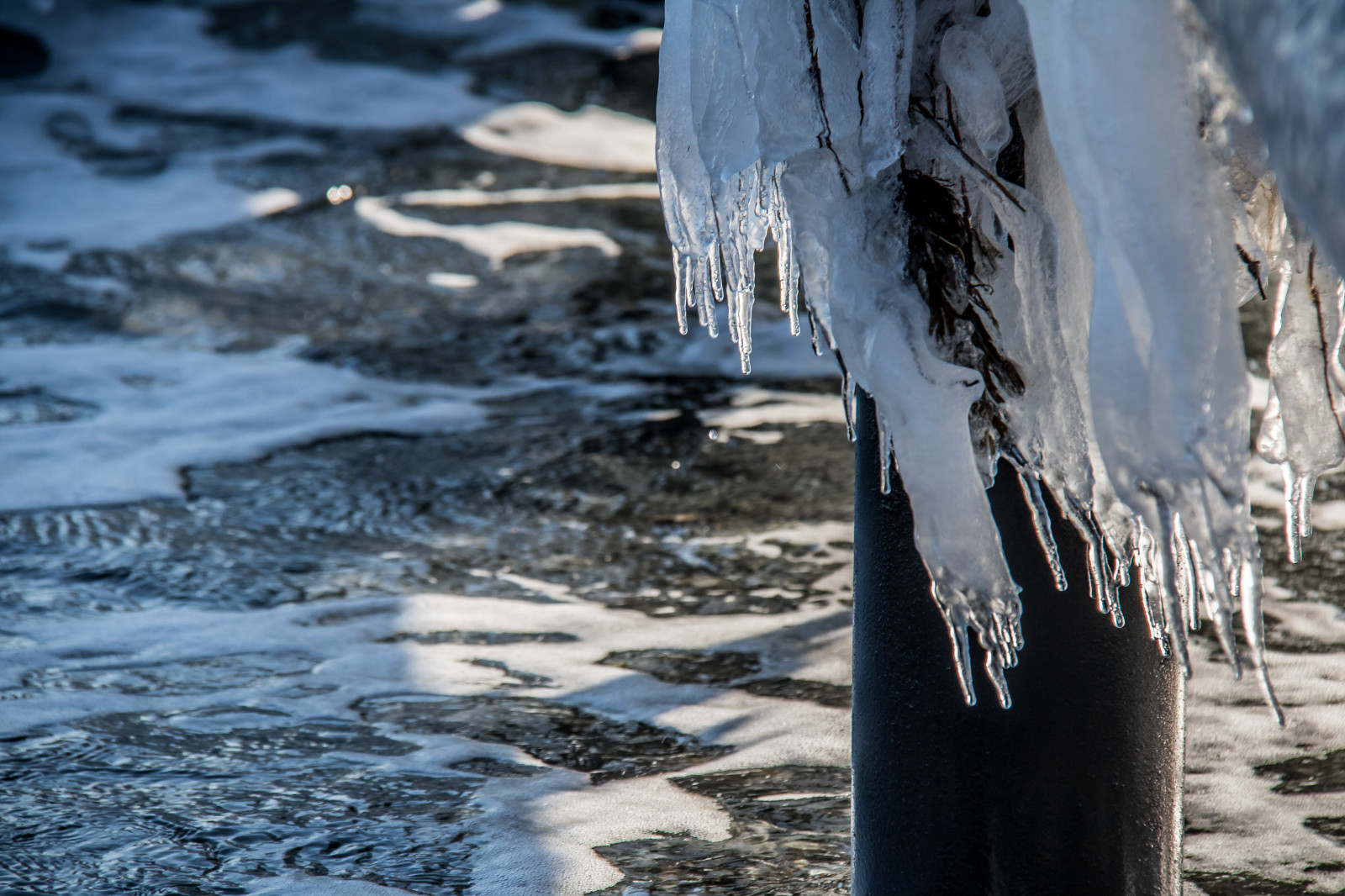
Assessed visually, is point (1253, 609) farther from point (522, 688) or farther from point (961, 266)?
point (522, 688)

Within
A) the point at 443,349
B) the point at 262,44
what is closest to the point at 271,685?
the point at 443,349

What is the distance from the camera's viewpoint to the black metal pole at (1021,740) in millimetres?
1395

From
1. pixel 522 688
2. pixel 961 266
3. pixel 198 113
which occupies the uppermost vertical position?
pixel 198 113

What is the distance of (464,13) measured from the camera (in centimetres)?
977

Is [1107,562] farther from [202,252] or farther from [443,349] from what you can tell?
[202,252]

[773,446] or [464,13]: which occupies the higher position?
[464,13]

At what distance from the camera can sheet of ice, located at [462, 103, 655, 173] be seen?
24.1ft

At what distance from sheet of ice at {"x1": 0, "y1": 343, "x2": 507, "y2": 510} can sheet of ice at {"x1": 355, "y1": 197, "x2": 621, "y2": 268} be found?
1.45m

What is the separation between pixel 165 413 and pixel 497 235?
2261 millimetres

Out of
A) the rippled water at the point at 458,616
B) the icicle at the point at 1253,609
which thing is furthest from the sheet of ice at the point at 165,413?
the icicle at the point at 1253,609

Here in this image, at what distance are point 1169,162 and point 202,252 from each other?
224 inches

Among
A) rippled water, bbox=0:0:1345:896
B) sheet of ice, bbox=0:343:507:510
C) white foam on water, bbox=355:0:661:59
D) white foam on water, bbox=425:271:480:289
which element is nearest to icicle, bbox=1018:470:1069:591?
rippled water, bbox=0:0:1345:896

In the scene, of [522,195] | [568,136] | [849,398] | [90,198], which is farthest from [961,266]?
[568,136]

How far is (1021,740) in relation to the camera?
54.8 inches
